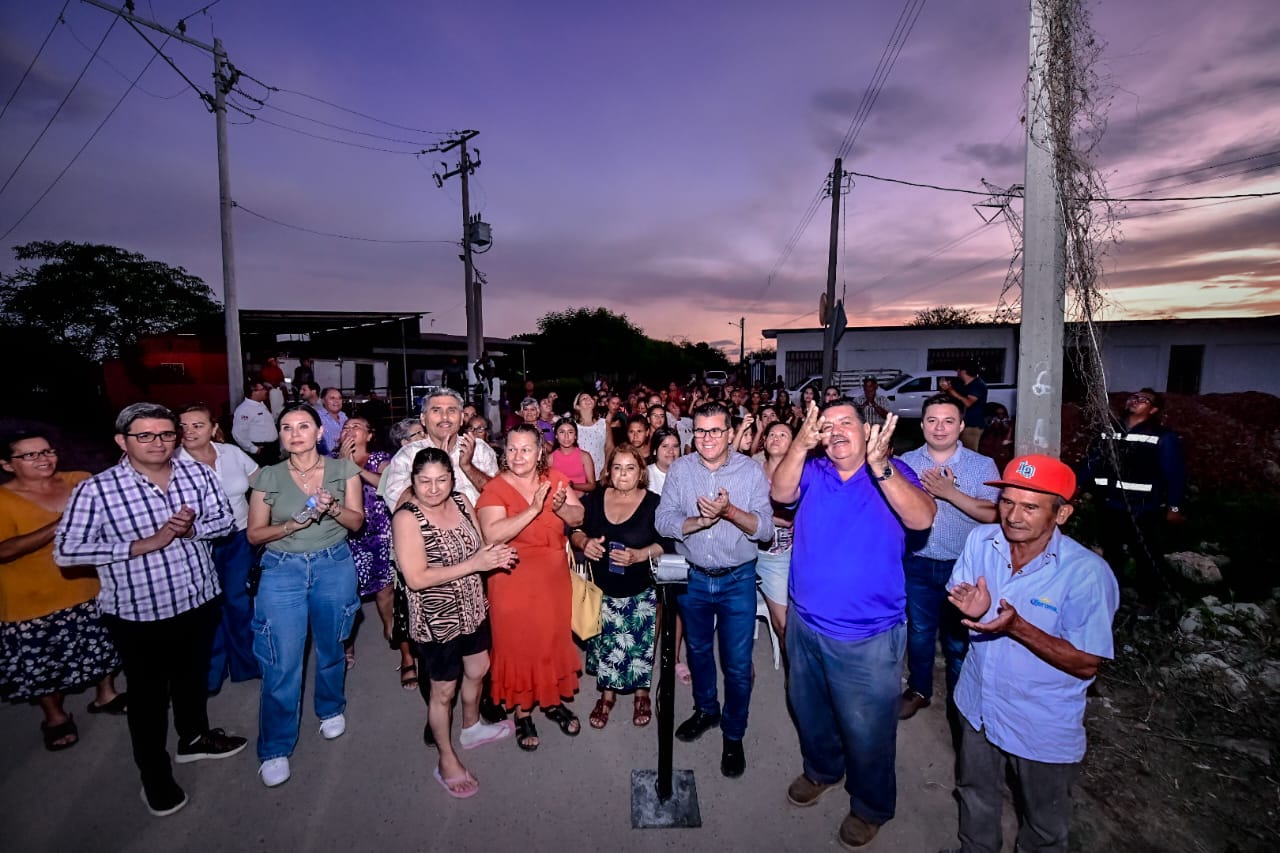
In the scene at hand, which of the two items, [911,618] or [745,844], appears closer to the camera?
[745,844]

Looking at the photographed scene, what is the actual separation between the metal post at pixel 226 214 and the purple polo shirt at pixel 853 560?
42.6ft

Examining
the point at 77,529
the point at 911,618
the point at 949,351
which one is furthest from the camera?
the point at 949,351

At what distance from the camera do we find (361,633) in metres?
5.17

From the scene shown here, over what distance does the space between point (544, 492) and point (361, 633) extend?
11.1 ft

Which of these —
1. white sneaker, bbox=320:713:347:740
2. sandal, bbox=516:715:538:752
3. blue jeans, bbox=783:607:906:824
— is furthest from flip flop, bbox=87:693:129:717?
blue jeans, bbox=783:607:906:824

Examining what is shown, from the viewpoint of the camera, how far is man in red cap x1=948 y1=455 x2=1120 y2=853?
210cm

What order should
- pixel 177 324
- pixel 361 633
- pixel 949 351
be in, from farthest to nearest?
pixel 177 324
pixel 949 351
pixel 361 633

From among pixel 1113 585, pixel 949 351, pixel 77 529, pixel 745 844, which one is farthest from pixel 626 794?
pixel 949 351

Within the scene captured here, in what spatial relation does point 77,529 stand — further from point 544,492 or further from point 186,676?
point 544,492

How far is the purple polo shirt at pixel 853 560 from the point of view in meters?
2.62

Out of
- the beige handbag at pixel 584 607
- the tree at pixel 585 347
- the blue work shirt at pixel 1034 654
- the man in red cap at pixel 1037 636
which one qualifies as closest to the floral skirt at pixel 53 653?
the beige handbag at pixel 584 607

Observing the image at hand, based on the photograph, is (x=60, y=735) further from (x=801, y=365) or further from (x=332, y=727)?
(x=801, y=365)

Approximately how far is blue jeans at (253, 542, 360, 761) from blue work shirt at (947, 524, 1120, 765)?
3.59 m

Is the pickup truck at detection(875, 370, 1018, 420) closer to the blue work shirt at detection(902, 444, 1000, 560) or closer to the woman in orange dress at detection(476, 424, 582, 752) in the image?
the blue work shirt at detection(902, 444, 1000, 560)
